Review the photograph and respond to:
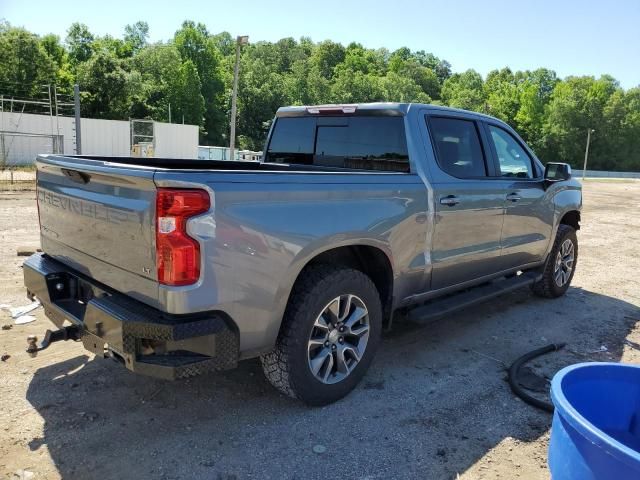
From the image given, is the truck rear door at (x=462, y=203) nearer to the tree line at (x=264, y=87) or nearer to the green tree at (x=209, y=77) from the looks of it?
the tree line at (x=264, y=87)

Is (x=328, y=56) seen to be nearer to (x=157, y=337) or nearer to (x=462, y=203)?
(x=462, y=203)

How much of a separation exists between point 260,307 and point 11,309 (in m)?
3.17

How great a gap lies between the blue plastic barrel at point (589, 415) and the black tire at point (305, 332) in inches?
59.0

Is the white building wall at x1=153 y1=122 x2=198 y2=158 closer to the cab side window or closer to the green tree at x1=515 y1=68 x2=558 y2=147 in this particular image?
the cab side window

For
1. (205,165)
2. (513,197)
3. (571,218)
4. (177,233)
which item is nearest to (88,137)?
(205,165)

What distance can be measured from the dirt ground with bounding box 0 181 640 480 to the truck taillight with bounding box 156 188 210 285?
1.07 meters

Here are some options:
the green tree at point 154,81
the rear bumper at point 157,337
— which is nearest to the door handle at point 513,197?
the rear bumper at point 157,337

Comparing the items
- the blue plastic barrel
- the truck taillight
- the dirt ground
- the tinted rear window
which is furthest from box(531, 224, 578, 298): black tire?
the truck taillight

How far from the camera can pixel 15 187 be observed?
15.6m

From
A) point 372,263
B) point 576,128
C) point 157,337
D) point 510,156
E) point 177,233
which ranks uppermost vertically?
point 576,128

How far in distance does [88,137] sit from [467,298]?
3540 centimetres

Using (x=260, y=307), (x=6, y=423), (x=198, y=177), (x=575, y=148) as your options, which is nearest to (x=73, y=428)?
(x=6, y=423)

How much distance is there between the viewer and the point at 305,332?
3178 mm

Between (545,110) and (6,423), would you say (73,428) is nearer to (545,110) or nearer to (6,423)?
(6,423)
